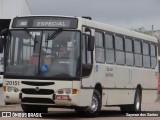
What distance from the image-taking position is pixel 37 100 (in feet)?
63.3

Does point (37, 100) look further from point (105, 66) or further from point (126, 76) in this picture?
point (126, 76)

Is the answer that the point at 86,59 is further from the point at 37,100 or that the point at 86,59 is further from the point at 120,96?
the point at 120,96

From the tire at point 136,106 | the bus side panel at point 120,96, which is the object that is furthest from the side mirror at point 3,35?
the tire at point 136,106

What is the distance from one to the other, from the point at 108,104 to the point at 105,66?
4.36 feet

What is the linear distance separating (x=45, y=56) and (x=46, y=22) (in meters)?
1.14

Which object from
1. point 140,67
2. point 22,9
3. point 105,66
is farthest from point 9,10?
point 105,66

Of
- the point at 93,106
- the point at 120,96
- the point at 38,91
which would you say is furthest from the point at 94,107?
the point at 38,91

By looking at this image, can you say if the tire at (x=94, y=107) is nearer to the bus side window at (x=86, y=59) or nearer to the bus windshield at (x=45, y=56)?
the bus side window at (x=86, y=59)

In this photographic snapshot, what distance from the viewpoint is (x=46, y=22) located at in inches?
784

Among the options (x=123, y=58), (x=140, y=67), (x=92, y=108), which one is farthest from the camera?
(x=140, y=67)

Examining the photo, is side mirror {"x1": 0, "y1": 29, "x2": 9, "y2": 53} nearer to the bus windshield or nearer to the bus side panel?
the bus windshield

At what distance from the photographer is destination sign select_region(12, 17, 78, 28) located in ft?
64.9

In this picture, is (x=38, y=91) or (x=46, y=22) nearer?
(x=38, y=91)

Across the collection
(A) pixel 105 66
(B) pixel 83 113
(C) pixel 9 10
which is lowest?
(B) pixel 83 113
